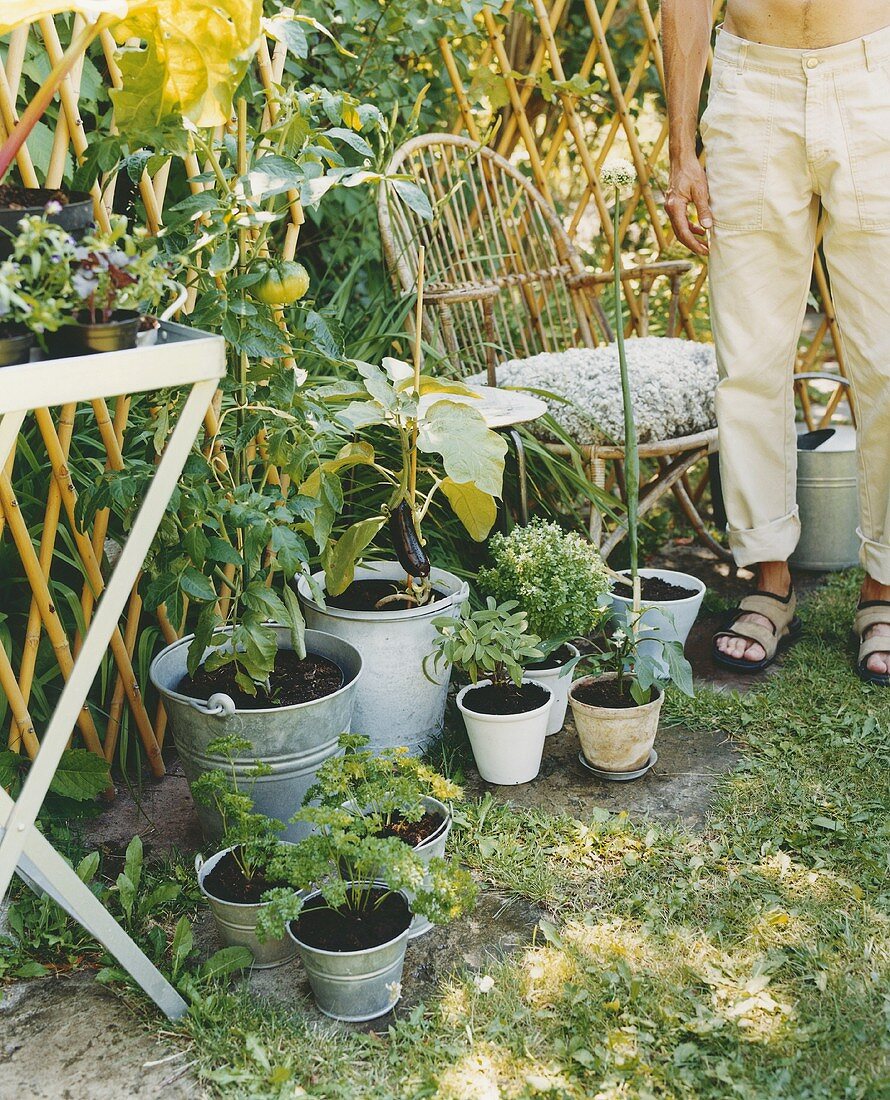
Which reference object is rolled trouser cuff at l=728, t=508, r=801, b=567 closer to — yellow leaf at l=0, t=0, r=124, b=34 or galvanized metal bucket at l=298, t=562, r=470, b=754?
galvanized metal bucket at l=298, t=562, r=470, b=754

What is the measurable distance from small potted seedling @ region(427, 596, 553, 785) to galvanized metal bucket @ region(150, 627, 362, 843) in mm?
213

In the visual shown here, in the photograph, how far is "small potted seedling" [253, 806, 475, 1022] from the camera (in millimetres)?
1393

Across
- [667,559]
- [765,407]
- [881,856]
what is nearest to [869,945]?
[881,856]

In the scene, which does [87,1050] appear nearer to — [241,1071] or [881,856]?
[241,1071]

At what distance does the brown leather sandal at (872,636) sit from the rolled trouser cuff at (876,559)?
0.18 ft

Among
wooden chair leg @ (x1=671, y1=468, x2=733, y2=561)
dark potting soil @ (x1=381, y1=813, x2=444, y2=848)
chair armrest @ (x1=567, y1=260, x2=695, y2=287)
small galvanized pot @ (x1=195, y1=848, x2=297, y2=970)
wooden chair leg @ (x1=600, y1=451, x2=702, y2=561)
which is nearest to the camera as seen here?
small galvanized pot @ (x1=195, y1=848, x2=297, y2=970)

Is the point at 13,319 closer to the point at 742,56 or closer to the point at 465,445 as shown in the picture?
the point at 465,445

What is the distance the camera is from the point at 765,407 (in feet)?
7.73

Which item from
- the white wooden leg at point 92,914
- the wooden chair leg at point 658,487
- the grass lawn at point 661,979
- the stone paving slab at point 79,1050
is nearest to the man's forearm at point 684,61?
the wooden chair leg at point 658,487

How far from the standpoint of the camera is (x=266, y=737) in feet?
5.50

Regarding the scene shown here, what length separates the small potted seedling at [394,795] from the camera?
1.53 m

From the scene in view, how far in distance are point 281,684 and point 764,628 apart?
116 centimetres

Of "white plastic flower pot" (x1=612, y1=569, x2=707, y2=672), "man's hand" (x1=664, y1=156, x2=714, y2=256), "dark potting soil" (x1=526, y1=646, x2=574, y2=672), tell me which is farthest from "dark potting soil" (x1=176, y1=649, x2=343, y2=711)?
"man's hand" (x1=664, y1=156, x2=714, y2=256)

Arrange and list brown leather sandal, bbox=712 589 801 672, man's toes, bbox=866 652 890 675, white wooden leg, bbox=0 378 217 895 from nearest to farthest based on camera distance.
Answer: white wooden leg, bbox=0 378 217 895 < man's toes, bbox=866 652 890 675 < brown leather sandal, bbox=712 589 801 672
